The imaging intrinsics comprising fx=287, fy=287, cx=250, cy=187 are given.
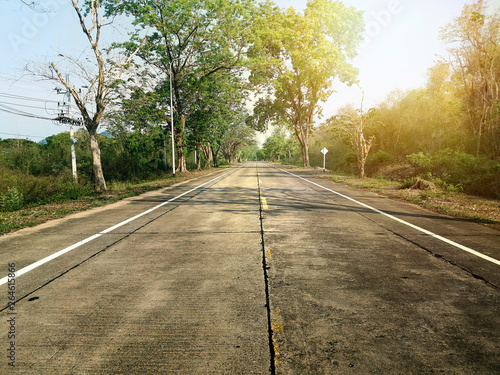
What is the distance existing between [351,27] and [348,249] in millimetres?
36921

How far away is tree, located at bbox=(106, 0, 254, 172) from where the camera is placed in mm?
21188

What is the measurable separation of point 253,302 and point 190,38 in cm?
2667

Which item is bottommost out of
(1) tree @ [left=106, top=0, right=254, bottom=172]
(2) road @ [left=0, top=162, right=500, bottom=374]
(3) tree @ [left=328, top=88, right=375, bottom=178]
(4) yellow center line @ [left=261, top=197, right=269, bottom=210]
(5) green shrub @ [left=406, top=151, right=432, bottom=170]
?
(2) road @ [left=0, top=162, right=500, bottom=374]

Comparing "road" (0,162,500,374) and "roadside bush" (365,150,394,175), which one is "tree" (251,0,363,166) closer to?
"roadside bush" (365,150,394,175)

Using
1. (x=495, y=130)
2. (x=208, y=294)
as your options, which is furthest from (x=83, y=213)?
(x=495, y=130)

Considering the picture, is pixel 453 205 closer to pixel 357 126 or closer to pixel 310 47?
pixel 357 126

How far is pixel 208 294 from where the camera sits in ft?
10.9

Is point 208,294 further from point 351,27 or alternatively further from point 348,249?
point 351,27

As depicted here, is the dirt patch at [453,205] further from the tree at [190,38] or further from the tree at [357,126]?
the tree at [190,38]

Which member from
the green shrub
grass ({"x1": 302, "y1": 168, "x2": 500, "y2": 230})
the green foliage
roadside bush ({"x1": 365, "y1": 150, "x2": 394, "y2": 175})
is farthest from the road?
roadside bush ({"x1": 365, "y1": 150, "x2": 394, "y2": 175})

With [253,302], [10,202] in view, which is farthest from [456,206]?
[10,202]

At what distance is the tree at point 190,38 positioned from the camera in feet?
69.5

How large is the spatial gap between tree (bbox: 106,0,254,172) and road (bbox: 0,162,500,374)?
19095 mm

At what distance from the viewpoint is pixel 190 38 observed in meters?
25.0
